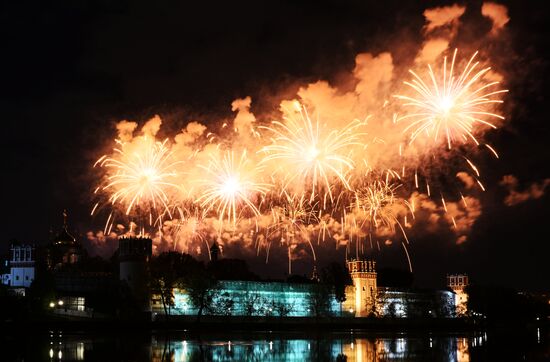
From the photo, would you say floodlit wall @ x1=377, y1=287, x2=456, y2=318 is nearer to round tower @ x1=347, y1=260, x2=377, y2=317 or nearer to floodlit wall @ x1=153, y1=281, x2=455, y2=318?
floodlit wall @ x1=153, y1=281, x2=455, y2=318

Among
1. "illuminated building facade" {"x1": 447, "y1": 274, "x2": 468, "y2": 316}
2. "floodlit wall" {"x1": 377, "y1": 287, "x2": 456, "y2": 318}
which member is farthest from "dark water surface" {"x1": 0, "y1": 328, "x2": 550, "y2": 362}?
"illuminated building facade" {"x1": 447, "y1": 274, "x2": 468, "y2": 316}

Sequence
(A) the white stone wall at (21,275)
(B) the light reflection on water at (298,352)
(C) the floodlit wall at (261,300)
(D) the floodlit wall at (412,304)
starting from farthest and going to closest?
1. (D) the floodlit wall at (412,304)
2. (A) the white stone wall at (21,275)
3. (C) the floodlit wall at (261,300)
4. (B) the light reflection on water at (298,352)

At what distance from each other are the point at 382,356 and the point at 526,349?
13525 millimetres

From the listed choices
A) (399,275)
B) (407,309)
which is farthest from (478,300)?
(399,275)

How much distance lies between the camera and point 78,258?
406 feet

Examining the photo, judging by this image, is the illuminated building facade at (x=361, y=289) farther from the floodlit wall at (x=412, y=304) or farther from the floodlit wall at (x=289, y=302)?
the floodlit wall at (x=412, y=304)

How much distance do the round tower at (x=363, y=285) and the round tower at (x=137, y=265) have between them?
35.9m

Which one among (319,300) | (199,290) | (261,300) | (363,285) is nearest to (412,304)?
(363,285)

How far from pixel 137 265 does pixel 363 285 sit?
3904cm

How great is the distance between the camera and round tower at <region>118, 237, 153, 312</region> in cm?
9088

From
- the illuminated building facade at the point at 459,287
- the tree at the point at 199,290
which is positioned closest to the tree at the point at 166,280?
the tree at the point at 199,290

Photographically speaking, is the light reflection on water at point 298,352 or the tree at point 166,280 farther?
the tree at point 166,280

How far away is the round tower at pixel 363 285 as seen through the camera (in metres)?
116

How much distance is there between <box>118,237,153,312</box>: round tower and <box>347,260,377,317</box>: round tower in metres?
35.9
